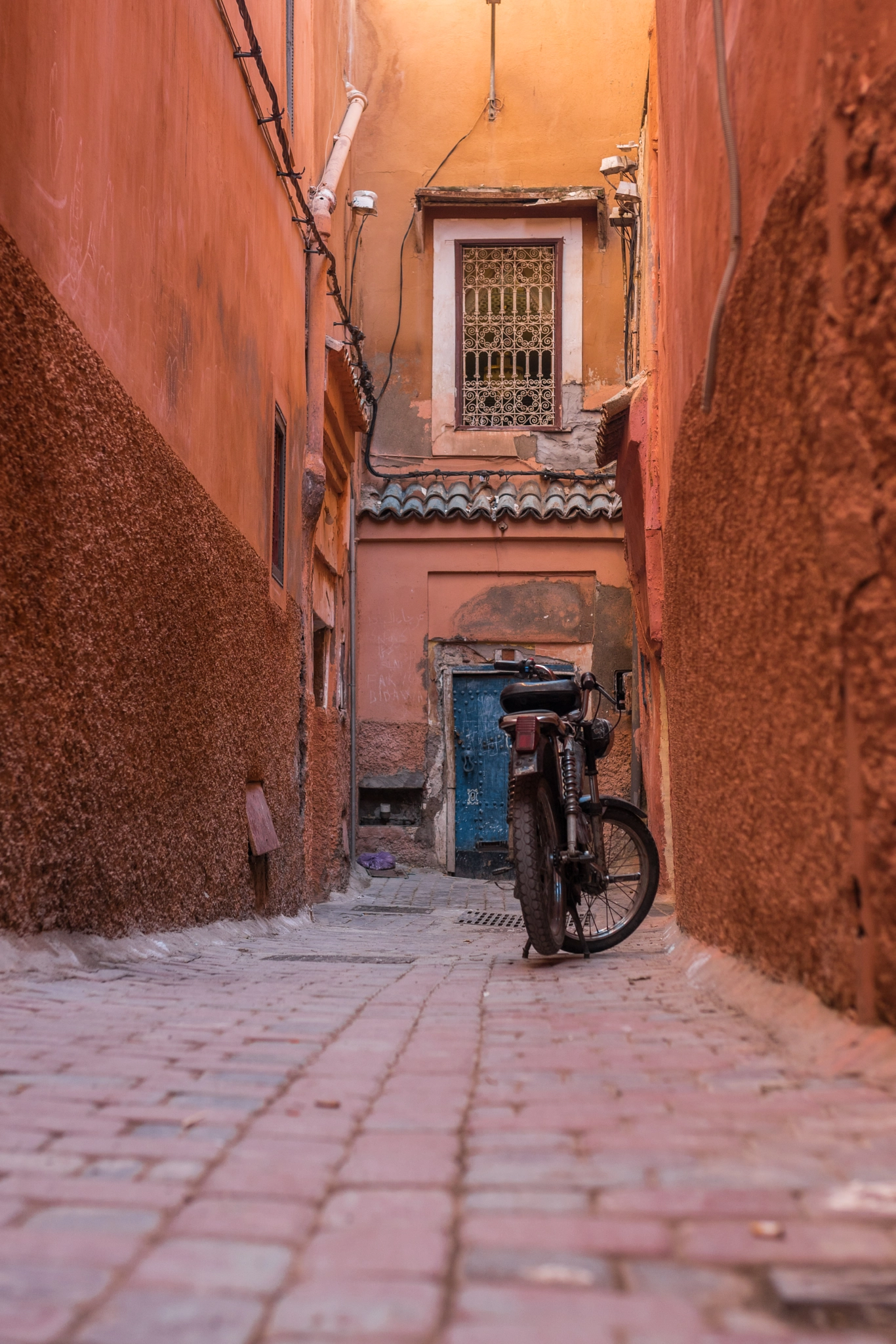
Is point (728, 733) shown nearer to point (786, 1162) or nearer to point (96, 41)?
point (786, 1162)

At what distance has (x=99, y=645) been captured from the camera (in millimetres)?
4168

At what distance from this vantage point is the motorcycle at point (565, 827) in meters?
4.82

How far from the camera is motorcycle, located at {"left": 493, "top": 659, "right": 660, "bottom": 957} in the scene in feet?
15.8

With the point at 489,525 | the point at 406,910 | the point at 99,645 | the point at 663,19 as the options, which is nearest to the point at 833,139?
the point at 99,645

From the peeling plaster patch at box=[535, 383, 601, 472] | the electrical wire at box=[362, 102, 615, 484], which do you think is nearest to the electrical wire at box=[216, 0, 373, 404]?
the electrical wire at box=[362, 102, 615, 484]

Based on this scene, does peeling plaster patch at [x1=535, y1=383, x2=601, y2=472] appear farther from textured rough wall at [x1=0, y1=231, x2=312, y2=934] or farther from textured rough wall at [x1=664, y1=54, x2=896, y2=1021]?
textured rough wall at [x1=664, y1=54, x2=896, y2=1021]

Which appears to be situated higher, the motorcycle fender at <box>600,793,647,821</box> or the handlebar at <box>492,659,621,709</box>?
the handlebar at <box>492,659,621,709</box>

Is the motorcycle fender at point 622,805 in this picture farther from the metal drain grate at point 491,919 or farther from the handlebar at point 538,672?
the metal drain grate at point 491,919

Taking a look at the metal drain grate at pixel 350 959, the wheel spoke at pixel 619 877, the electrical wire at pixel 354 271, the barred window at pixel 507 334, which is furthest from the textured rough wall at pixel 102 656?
the barred window at pixel 507 334

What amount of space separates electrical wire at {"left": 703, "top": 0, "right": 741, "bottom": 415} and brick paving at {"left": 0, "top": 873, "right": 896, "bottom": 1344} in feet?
6.38

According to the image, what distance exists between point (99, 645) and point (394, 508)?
9.25 metres

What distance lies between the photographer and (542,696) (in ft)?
17.4

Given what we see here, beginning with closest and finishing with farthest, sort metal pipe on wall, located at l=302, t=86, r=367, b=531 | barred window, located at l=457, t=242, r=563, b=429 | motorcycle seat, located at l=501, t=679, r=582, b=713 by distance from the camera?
motorcycle seat, located at l=501, t=679, r=582, b=713
metal pipe on wall, located at l=302, t=86, r=367, b=531
barred window, located at l=457, t=242, r=563, b=429

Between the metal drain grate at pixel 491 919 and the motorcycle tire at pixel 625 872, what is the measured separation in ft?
8.64
